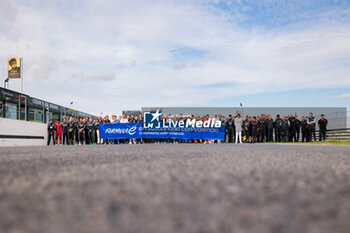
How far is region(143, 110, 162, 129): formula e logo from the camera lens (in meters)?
19.8

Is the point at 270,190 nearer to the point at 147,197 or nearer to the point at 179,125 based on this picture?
the point at 147,197

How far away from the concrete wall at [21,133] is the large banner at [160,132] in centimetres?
362

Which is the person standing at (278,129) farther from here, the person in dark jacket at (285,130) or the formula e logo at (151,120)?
the formula e logo at (151,120)

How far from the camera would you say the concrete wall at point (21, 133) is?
1563 centimetres

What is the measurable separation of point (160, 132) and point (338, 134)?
43.7ft

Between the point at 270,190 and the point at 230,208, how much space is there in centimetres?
71

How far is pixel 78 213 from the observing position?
1814mm

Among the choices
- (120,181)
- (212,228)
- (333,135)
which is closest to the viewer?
(212,228)

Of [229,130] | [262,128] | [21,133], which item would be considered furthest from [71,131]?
[262,128]

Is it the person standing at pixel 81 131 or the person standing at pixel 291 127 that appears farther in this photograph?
the person standing at pixel 291 127

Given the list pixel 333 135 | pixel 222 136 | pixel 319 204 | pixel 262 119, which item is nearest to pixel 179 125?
pixel 222 136

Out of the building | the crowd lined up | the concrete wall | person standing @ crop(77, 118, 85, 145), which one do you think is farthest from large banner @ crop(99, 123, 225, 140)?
the building

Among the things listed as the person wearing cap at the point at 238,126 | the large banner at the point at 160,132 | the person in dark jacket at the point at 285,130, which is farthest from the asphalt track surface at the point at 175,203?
the person in dark jacket at the point at 285,130

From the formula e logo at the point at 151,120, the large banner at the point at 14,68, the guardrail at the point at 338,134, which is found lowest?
the guardrail at the point at 338,134
